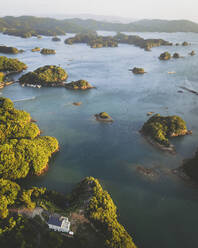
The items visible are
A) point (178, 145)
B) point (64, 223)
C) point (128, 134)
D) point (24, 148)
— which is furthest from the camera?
point (128, 134)

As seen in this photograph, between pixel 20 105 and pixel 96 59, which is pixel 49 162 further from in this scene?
pixel 96 59

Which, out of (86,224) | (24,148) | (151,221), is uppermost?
(24,148)

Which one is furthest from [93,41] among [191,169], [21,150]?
[191,169]

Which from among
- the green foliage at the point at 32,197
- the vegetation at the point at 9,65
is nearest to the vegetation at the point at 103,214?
the green foliage at the point at 32,197

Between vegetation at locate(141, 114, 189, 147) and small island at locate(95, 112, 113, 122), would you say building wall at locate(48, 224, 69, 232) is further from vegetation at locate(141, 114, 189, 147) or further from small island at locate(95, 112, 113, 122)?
small island at locate(95, 112, 113, 122)

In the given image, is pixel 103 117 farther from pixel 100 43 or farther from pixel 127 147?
pixel 100 43

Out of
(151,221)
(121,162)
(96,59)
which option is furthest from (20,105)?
(96,59)

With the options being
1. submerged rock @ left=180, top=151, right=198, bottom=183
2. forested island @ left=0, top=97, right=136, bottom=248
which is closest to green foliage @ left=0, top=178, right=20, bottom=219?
forested island @ left=0, top=97, right=136, bottom=248

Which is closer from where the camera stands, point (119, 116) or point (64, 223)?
point (64, 223)

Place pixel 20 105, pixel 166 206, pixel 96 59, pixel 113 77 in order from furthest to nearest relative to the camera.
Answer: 1. pixel 96 59
2. pixel 113 77
3. pixel 20 105
4. pixel 166 206
